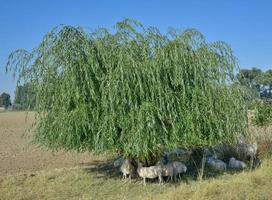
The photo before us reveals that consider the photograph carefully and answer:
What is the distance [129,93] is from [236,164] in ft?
14.4

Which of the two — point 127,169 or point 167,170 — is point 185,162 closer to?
point 167,170

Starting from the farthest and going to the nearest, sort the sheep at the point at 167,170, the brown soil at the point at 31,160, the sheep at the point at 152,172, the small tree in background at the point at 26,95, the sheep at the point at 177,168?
the brown soil at the point at 31,160 < the small tree in background at the point at 26,95 < the sheep at the point at 177,168 < the sheep at the point at 167,170 < the sheep at the point at 152,172

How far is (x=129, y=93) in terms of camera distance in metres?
9.48

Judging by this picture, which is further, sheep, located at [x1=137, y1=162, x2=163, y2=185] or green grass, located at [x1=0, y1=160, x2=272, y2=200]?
sheep, located at [x1=137, y1=162, x2=163, y2=185]

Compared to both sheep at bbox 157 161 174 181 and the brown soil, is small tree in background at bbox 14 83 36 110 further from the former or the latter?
sheep at bbox 157 161 174 181

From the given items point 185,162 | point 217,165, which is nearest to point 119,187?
point 185,162

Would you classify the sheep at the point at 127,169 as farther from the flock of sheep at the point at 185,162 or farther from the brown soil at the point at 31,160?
the brown soil at the point at 31,160

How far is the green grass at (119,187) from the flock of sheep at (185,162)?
299 millimetres

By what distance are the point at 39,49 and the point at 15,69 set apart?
0.78m

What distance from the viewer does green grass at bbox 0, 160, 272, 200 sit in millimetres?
8094

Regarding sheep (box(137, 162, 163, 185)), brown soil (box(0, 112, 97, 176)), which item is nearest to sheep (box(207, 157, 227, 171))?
sheep (box(137, 162, 163, 185))

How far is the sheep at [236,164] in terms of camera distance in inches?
472

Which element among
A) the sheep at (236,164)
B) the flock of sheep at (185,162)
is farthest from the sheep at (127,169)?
the sheep at (236,164)

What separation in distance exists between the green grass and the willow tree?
2.76ft
